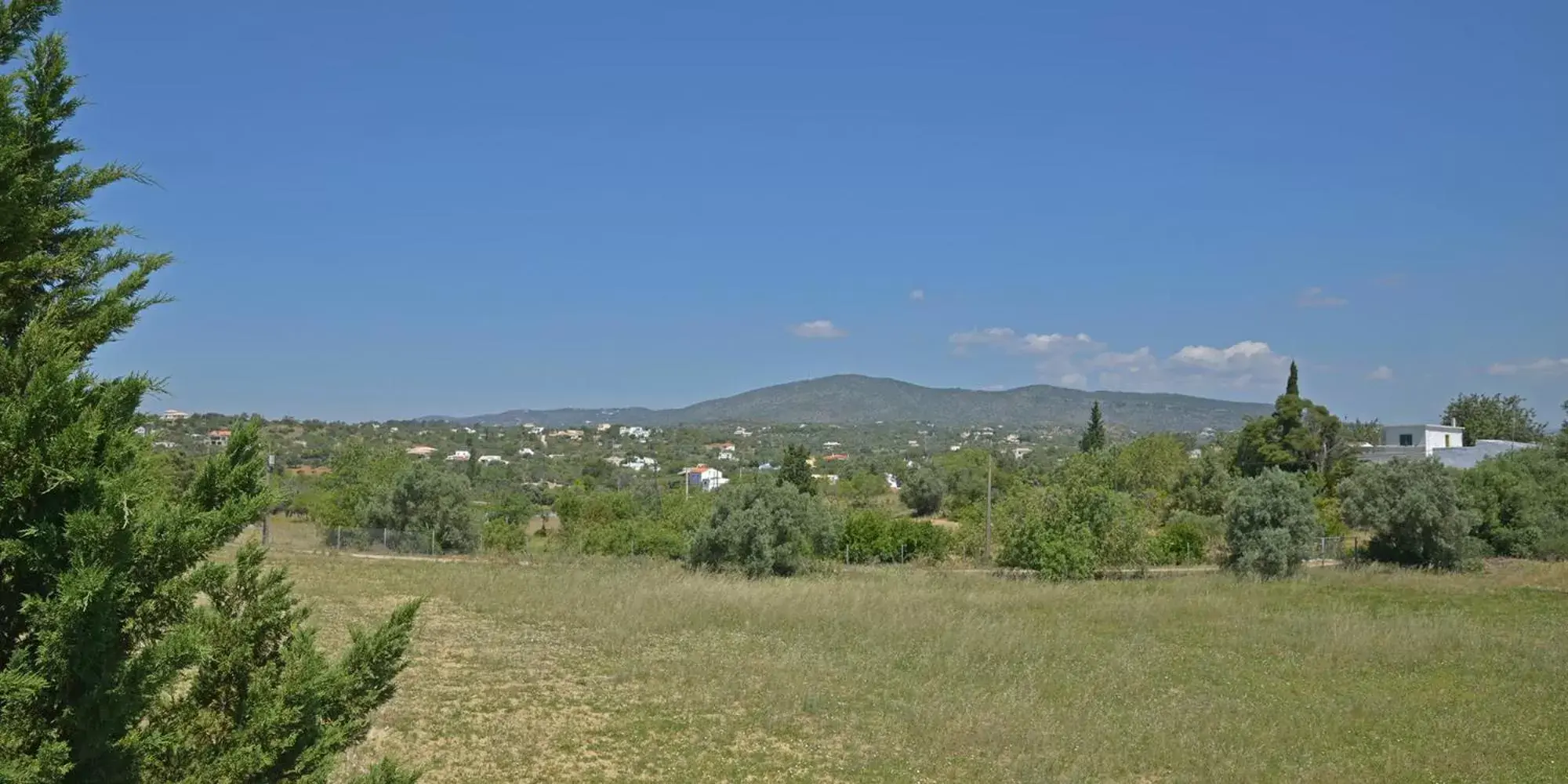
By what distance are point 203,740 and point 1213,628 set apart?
22.7 m

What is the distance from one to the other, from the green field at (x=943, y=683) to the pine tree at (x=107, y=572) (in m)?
7.27

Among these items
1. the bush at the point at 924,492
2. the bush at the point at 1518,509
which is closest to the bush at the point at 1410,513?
the bush at the point at 1518,509

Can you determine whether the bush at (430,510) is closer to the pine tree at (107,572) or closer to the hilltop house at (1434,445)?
the pine tree at (107,572)

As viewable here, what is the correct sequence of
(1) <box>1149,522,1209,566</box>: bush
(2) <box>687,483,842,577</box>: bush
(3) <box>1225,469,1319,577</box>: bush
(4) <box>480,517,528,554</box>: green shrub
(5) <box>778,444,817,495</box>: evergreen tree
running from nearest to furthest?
(2) <box>687,483,842,577</box>: bush, (3) <box>1225,469,1319,577</box>: bush, (4) <box>480,517,528,554</box>: green shrub, (1) <box>1149,522,1209,566</box>: bush, (5) <box>778,444,817,495</box>: evergreen tree

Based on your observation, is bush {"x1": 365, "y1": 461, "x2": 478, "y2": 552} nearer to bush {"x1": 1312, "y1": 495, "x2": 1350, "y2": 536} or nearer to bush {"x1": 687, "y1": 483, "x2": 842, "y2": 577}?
bush {"x1": 687, "y1": 483, "x2": 842, "y2": 577}

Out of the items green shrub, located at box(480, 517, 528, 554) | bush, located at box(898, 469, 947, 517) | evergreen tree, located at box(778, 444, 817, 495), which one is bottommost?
green shrub, located at box(480, 517, 528, 554)

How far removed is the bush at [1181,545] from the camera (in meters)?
41.5

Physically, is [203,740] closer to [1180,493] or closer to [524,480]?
[1180,493]

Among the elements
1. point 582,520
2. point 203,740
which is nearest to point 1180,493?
point 582,520

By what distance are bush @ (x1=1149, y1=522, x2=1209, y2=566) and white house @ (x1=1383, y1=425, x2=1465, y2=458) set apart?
40052 millimetres

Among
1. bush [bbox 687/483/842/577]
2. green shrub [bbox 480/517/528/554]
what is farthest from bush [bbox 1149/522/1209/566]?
green shrub [bbox 480/517/528/554]

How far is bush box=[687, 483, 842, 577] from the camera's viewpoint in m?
31.4

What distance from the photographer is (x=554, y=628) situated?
65.4 ft

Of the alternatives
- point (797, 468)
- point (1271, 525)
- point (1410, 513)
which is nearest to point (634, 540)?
point (797, 468)
